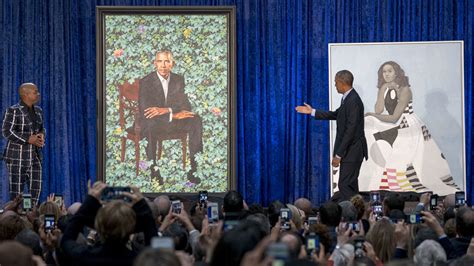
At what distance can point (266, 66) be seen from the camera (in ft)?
41.0

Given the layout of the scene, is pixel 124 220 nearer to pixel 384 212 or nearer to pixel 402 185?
pixel 384 212

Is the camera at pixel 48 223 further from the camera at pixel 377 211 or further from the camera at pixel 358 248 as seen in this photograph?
the camera at pixel 377 211

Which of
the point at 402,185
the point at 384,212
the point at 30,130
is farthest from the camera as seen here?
the point at 402,185

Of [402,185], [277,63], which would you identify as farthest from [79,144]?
[402,185]

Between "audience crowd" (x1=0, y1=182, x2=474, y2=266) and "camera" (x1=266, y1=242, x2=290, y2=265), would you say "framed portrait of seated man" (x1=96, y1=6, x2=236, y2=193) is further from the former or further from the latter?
"camera" (x1=266, y1=242, x2=290, y2=265)

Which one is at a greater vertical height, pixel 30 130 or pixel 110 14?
pixel 110 14

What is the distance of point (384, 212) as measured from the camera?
27.0 feet

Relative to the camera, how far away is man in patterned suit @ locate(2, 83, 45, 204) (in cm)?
999

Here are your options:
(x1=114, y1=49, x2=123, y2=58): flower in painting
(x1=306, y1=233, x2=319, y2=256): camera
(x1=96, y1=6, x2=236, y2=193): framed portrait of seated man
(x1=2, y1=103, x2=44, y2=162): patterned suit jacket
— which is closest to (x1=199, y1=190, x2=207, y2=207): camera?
(x1=2, y1=103, x2=44, y2=162): patterned suit jacket

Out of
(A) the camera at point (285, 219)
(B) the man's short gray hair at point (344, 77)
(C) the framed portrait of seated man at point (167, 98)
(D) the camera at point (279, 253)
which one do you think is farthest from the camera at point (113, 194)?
(C) the framed portrait of seated man at point (167, 98)

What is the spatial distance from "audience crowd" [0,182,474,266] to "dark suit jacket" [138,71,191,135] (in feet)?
13.5

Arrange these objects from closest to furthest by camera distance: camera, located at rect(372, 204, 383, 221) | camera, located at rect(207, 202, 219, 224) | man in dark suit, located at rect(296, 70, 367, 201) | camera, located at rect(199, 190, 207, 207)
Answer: camera, located at rect(207, 202, 219, 224), camera, located at rect(372, 204, 383, 221), camera, located at rect(199, 190, 207, 207), man in dark suit, located at rect(296, 70, 367, 201)

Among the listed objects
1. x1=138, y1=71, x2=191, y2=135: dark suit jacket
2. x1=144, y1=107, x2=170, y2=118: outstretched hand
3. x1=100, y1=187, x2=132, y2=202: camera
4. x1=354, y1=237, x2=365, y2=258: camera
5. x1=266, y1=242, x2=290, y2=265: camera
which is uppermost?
x1=138, y1=71, x2=191, y2=135: dark suit jacket

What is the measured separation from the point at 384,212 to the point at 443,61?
4.13 metres
